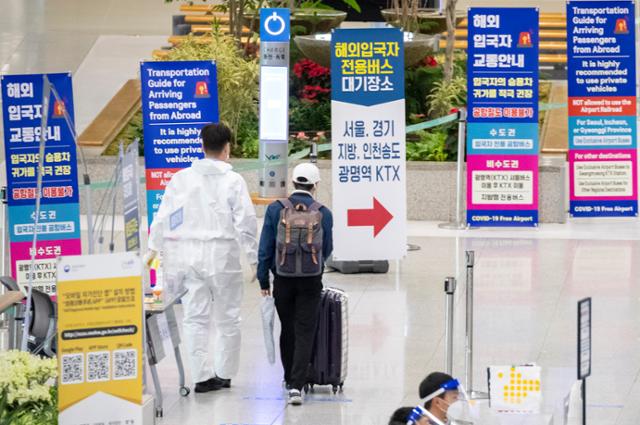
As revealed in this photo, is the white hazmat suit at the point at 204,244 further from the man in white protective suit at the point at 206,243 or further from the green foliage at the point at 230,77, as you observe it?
the green foliage at the point at 230,77

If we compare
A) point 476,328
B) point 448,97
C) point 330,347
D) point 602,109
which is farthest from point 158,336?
point 448,97

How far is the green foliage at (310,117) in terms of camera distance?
17188 mm

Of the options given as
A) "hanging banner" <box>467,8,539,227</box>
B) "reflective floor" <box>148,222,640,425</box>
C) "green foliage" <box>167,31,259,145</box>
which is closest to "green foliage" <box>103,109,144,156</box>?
"green foliage" <box>167,31,259,145</box>

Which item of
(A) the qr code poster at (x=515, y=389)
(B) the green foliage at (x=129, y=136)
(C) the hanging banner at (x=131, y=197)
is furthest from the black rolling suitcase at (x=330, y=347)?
(B) the green foliage at (x=129, y=136)

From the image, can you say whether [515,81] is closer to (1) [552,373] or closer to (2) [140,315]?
(1) [552,373]

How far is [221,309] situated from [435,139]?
7.43m

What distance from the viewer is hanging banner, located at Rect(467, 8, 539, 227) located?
14547 millimetres

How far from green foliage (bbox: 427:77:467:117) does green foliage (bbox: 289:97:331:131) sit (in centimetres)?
125

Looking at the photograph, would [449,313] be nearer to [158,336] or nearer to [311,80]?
[158,336]

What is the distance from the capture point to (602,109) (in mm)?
15266

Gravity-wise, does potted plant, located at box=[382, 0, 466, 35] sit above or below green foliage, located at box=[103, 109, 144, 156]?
above

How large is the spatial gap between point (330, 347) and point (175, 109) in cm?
336

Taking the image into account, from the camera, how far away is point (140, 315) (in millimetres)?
6887

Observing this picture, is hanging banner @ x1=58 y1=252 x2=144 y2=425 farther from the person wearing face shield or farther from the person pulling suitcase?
the person pulling suitcase
